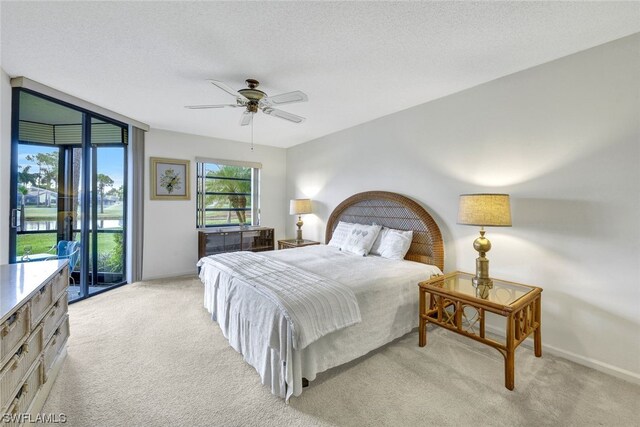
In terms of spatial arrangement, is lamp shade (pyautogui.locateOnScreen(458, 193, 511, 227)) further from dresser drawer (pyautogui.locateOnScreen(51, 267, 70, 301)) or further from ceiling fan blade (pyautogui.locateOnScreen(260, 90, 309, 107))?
dresser drawer (pyautogui.locateOnScreen(51, 267, 70, 301))

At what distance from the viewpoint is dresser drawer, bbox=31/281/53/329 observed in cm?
168

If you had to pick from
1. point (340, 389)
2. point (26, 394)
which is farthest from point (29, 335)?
point (340, 389)

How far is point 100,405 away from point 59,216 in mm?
2801

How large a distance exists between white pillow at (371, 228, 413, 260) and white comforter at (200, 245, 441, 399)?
0.16 metres

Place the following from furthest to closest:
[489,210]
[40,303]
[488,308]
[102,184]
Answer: [102,184] < [489,210] < [488,308] < [40,303]

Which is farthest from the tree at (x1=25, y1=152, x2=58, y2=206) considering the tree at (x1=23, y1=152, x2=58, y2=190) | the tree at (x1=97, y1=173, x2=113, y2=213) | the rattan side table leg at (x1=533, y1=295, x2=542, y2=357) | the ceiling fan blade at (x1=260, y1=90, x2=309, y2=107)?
the rattan side table leg at (x1=533, y1=295, x2=542, y2=357)

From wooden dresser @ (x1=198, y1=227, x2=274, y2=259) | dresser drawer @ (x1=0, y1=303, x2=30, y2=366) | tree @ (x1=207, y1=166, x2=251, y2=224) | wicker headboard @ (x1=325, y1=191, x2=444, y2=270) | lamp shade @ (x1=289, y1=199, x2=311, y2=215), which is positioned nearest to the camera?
dresser drawer @ (x1=0, y1=303, x2=30, y2=366)

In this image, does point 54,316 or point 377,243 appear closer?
point 54,316

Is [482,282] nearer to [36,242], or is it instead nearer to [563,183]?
[563,183]

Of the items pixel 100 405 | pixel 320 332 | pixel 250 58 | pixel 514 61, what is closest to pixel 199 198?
pixel 250 58

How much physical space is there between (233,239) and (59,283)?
9.72 feet

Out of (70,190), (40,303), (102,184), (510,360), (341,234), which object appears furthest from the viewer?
(341,234)

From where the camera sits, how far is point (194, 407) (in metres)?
1.79

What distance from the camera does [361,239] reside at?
143 inches
